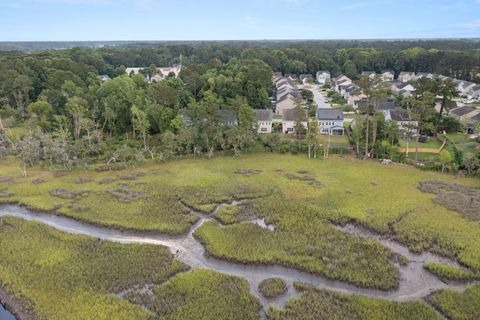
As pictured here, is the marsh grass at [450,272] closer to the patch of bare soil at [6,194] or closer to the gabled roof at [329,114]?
the gabled roof at [329,114]

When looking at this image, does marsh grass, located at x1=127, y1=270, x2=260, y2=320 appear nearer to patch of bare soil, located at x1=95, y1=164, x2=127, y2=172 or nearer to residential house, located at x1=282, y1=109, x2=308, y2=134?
patch of bare soil, located at x1=95, y1=164, x2=127, y2=172

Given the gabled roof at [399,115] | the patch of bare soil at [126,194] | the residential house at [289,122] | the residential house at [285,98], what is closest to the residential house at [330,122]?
the residential house at [289,122]

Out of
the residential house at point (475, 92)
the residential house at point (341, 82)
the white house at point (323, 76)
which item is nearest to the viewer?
the residential house at point (475, 92)

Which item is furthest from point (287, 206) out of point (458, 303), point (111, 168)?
point (111, 168)

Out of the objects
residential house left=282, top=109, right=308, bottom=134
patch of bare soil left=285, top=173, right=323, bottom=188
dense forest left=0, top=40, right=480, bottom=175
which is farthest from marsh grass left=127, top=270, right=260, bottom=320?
residential house left=282, top=109, right=308, bottom=134

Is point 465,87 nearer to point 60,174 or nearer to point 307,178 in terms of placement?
point 307,178
